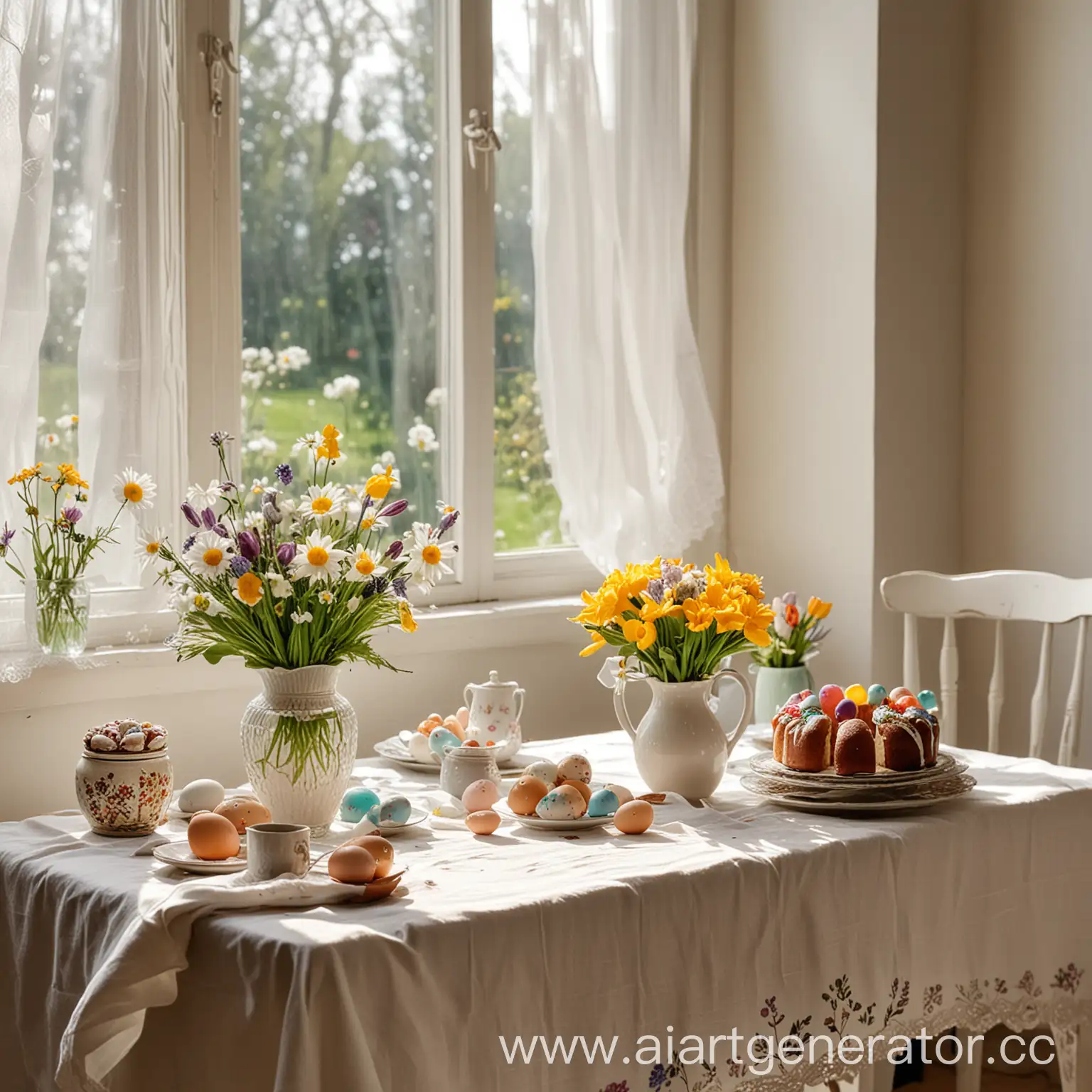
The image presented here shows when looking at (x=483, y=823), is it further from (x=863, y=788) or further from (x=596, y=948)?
(x=863, y=788)

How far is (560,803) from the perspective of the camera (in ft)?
6.12

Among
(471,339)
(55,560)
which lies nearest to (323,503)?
(55,560)

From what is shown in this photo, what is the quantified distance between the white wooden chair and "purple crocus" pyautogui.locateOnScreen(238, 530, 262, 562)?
4.33 feet

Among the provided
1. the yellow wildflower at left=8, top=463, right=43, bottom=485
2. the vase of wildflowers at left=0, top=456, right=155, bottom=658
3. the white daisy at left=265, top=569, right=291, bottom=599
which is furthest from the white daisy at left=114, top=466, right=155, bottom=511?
the white daisy at left=265, top=569, right=291, bottom=599

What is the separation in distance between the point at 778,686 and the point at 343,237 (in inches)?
46.4

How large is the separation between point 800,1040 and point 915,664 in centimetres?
111

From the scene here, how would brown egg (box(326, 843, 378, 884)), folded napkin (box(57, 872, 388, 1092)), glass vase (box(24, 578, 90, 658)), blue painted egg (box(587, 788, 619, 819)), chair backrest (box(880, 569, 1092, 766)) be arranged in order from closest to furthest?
folded napkin (box(57, 872, 388, 1092))
brown egg (box(326, 843, 378, 884))
blue painted egg (box(587, 788, 619, 819))
glass vase (box(24, 578, 90, 658))
chair backrest (box(880, 569, 1092, 766))

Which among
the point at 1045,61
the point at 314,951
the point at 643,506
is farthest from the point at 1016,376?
the point at 314,951

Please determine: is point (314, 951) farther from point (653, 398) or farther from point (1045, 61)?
point (1045, 61)

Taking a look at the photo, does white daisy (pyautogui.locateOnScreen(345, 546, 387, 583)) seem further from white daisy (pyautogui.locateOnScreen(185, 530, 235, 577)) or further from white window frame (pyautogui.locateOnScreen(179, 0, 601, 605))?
Answer: white window frame (pyautogui.locateOnScreen(179, 0, 601, 605))

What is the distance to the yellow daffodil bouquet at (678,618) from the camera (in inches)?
78.0

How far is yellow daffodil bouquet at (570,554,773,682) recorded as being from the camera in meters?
1.98

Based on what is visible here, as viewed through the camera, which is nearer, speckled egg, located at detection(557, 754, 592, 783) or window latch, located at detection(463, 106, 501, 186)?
speckled egg, located at detection(557, 754, 592, 783)

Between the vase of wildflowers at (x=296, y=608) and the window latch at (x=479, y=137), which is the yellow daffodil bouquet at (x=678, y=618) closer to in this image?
the vase of wildflowers at (x=296, y=608)
